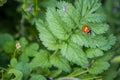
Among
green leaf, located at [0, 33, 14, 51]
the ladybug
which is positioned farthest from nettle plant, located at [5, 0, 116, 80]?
green leaf, located at [0, 33, 14, 51]

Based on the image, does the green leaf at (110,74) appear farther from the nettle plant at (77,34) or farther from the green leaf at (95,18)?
the green leaf at (95,18)

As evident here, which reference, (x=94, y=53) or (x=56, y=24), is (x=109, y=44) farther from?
(x=56, y=24)

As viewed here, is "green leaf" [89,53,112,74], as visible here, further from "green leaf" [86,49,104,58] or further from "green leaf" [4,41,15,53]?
"green leaf" [4,41,15,53]

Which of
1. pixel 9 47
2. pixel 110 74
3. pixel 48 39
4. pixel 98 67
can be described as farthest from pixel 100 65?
pixel 9 47

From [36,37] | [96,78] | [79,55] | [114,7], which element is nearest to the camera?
[79,55]

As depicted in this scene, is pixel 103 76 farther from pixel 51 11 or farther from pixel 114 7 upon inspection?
pixel 114 7

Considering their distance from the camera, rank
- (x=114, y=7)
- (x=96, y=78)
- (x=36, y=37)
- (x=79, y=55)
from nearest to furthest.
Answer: (x=79, y=55) → (x=96, y=78) → (x=36, y=37) → (x=114, y=7)

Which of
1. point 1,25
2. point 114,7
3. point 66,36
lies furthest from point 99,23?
point 1,25
